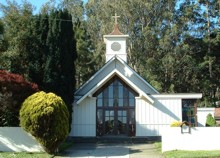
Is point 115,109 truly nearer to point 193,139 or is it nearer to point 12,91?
point 193,139

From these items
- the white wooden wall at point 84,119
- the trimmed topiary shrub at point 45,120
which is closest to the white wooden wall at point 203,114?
the white wooden wall at point 84,119

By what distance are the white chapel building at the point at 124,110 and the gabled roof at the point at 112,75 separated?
106 millimetres

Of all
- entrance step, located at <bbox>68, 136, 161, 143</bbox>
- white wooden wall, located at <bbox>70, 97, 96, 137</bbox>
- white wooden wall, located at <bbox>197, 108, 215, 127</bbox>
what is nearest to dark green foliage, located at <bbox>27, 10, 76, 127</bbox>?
white wooden wall, located at <bbox>70, 97, 96, 137</bbox>

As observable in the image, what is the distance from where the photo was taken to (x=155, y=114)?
29.7m

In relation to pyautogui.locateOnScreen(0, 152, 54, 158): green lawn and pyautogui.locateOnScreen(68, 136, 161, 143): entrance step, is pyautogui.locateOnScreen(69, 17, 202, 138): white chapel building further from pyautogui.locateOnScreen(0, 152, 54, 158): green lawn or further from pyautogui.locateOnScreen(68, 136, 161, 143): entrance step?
pyautogui.locateOnScreen(0, 152, 54, 158): green lawn

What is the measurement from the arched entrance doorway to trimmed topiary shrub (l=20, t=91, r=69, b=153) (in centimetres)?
1001

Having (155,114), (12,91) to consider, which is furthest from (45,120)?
(155,114)

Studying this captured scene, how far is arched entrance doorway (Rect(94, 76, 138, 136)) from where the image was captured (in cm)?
2972

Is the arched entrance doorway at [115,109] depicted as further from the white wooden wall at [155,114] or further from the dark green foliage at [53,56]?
the dark green foliage at [53,56]

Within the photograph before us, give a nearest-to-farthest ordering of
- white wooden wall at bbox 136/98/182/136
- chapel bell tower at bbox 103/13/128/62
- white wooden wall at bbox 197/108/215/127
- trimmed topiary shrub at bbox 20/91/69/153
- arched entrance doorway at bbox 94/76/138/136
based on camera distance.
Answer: trimmed topiary shrub at bbox 20/91/69/153, white wooden wall at bbox 136/98/182/136, arched entrance doorway at bbox 94/76/138/136, chapel bell tower at bbox 103/13/128/62, white wooden wall at bbox 197/108/215/127

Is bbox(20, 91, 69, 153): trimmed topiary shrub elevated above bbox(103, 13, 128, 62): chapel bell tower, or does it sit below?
below

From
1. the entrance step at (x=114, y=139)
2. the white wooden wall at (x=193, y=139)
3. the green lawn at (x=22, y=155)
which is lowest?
the entrance step at (x=114, y=139)

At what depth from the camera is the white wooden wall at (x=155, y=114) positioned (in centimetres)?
2958

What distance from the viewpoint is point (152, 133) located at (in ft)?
96.9
